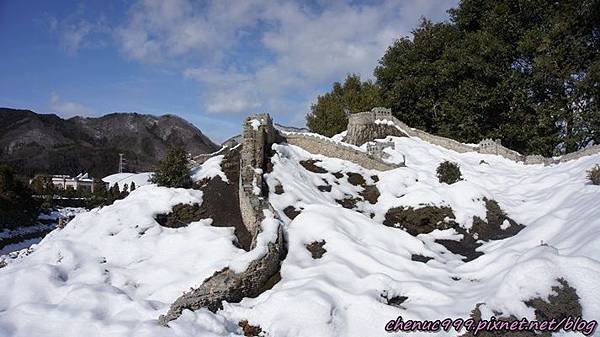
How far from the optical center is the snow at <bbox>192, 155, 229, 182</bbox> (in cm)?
1998

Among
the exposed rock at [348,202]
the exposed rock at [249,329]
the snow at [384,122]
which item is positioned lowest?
the exposed rock at [249,329]

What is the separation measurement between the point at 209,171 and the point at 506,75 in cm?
2206

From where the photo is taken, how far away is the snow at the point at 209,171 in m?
20.0

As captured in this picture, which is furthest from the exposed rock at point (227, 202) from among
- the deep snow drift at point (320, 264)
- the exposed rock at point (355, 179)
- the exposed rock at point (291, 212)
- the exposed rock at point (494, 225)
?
the exposed rock at point (494, 225)

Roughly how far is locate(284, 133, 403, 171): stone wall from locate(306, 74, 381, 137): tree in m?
14.9

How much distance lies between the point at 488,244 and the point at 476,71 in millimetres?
19802

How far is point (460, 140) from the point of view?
106 feet

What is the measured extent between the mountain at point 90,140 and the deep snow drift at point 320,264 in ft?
294

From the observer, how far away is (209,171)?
67.1 feet

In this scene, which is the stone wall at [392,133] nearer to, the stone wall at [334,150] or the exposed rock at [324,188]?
the stone wall at [334,150]

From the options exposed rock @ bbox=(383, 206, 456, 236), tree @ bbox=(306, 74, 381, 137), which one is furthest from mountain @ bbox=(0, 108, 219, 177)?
exposed rock @ bbox=(383, 206, 456, 236)

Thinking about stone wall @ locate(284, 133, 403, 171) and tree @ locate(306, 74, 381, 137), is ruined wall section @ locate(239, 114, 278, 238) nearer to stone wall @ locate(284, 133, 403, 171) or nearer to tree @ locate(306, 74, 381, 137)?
stone wall @ locate(284, 133, 403, 171)

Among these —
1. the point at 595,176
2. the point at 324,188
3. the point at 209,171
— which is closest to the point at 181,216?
the point at 209,171

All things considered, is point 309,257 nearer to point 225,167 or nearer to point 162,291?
point 162,291
